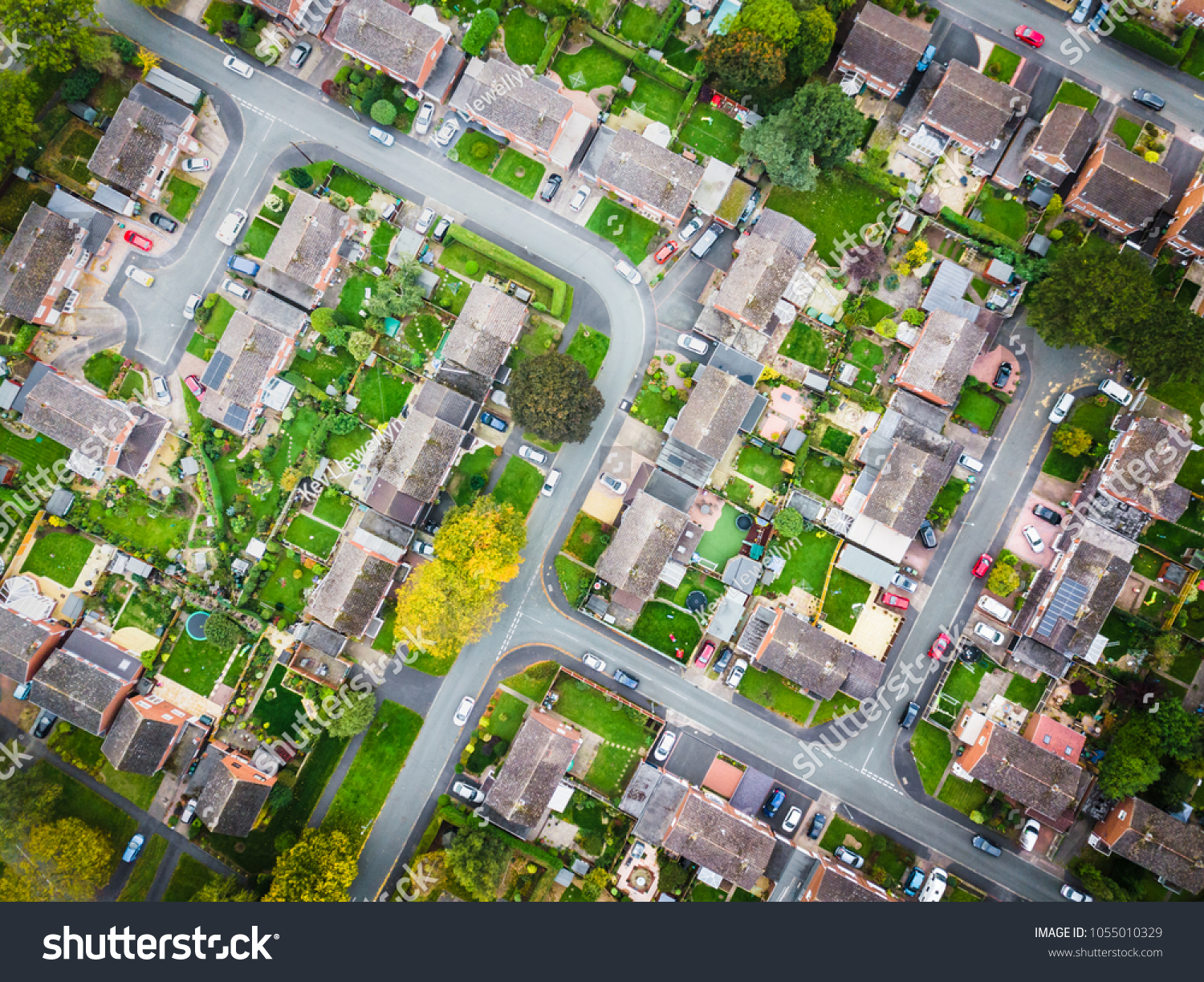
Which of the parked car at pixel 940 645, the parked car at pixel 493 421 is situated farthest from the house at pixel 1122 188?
the parked car at pixel 493 421

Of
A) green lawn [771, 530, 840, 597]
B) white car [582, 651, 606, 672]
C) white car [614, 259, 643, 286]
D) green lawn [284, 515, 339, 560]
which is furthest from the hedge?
white car [582, 651, 606, 672]

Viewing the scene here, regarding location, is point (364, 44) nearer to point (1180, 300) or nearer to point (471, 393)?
point (471, 393)

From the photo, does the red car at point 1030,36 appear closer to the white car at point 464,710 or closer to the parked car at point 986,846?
the parked car at point 986,846

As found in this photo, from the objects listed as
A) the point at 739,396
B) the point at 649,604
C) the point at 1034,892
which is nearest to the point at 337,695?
the point at 649,604

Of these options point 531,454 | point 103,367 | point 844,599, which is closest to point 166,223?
point 103,367

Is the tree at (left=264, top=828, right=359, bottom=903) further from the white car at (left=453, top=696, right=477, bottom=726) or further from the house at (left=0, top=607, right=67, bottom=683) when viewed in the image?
the house at (left=0, top=607, right=67, bottom=683)
